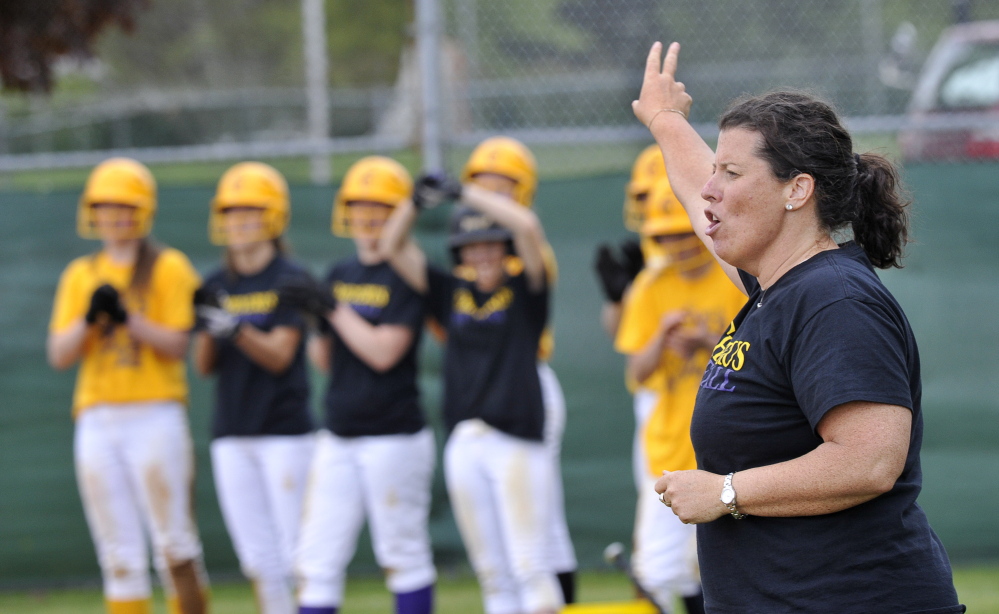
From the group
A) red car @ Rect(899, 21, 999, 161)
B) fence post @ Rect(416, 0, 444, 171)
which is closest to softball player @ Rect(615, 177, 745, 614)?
fence post @ Rect(416, 0, 444, 171)

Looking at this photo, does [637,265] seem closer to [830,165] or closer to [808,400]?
[830,165]

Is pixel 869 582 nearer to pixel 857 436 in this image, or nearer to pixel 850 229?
pixel 857 436

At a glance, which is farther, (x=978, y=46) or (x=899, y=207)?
(x=978, y=46)

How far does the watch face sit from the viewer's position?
1.87 metres

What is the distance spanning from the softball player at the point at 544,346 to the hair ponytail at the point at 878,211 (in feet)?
8.38

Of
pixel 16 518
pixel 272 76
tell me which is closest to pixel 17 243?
pixel 16 518

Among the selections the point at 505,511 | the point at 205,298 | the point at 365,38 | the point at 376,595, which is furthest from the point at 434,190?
the point at 365,38

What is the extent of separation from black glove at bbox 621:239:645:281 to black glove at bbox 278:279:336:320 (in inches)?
51.3

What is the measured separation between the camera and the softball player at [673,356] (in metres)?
3.91

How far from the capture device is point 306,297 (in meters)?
4.55

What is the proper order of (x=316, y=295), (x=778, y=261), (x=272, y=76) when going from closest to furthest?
(x=778, y=261)
(x=316, y=295)
(x=272, y=76)

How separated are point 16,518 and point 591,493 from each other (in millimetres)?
3182

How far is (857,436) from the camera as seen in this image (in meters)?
1.77

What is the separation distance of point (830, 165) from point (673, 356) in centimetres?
217
